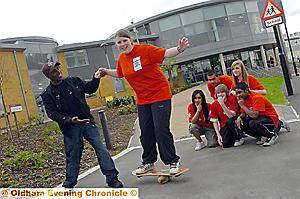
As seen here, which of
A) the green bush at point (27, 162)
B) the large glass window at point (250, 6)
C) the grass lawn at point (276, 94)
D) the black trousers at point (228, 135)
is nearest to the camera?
the black trousers at point (228, 135)

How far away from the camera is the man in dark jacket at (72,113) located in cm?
494

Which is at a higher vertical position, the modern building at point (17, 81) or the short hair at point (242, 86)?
the modern building at point (17, 81)

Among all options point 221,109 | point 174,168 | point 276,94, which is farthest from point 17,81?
point 174,168

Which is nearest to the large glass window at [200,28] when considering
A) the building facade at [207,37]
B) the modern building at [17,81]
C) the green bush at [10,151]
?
the building facade at [207,37]

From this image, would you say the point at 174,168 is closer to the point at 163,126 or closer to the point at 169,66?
the point at 163,126

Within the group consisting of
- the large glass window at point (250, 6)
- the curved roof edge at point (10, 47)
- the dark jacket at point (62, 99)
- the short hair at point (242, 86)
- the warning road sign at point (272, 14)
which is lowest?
the short hair at point (242, 86)

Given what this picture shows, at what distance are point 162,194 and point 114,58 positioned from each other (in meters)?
39.9

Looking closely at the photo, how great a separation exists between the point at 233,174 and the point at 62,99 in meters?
2.36

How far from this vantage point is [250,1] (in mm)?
48719

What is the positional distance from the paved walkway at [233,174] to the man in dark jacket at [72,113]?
558 mm

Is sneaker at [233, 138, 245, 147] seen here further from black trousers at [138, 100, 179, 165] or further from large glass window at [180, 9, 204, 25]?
large glass window at [180, 9, 204, 25]

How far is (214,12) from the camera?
47062 millimetres

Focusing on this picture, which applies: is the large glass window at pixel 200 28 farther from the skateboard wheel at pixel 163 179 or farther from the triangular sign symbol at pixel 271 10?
the skateboard wheel at pixel 163 179

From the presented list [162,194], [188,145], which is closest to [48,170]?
[188,145]
